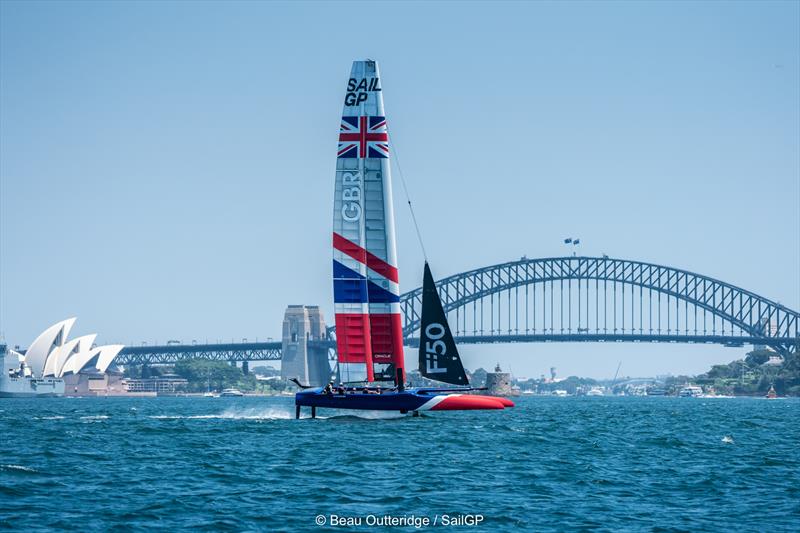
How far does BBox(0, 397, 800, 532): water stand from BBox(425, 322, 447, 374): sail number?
3627mm

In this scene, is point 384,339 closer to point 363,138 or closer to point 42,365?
point 363,138

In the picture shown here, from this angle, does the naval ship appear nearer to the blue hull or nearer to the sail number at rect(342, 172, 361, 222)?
the blue hull

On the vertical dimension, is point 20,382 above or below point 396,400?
below

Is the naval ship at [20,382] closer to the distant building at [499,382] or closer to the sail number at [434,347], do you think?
the distant building at [499,382]

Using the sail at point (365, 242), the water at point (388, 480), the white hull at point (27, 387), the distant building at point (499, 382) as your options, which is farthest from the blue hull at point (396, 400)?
the white hull at point (27, 387)

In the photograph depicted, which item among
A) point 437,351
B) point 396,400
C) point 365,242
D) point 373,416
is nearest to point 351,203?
point 365,242

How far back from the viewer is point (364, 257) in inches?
1909

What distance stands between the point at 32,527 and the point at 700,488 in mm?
15540

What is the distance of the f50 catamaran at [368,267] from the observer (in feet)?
159

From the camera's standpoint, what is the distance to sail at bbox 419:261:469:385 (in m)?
49.7

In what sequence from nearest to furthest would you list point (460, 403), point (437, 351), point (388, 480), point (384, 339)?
point (388, 480)
point (460, 403)
point (384, 339)
point (437, 351)

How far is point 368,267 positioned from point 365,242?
3.62 feet

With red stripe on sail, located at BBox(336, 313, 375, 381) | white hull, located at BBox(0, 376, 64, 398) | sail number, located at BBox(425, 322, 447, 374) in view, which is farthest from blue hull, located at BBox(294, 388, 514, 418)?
white hull, located at BBox(0, 376, 64, 398)

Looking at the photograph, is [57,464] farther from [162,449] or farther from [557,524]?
[557,524]
